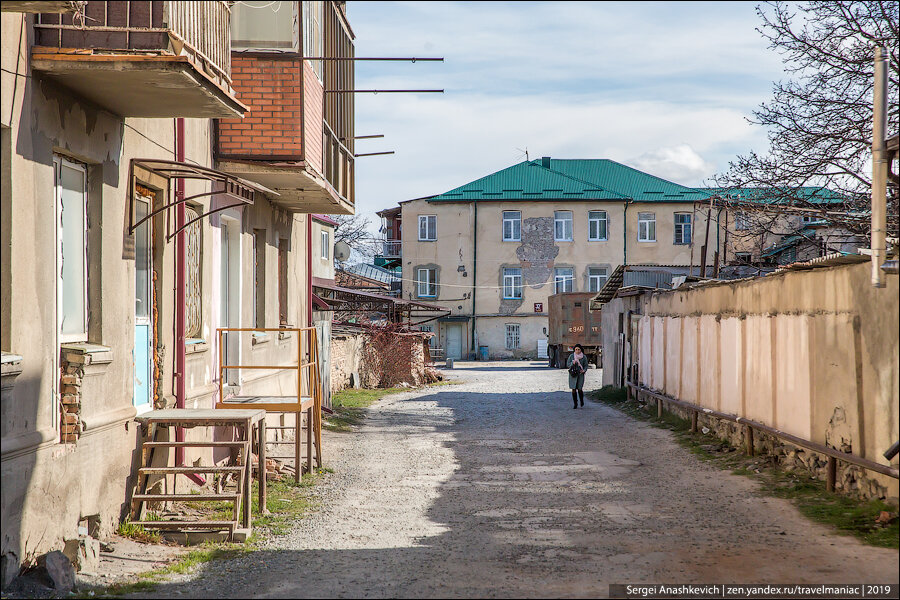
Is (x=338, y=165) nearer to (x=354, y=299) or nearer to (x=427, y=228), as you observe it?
(x=354, y=299)

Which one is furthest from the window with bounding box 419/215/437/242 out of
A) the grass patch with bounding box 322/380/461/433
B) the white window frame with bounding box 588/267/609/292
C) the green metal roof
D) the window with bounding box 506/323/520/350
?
the grass patch with bounding box 322/380/461/433

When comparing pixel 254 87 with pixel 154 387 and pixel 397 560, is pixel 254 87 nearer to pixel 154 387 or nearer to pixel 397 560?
pixel 154 387

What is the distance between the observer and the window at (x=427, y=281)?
2055 inches

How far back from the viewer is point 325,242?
47938 millimetres

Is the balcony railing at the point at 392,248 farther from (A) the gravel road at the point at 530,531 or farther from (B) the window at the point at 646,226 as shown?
(A) the gravel road at the point at 530,531

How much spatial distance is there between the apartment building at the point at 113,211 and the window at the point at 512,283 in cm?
3991

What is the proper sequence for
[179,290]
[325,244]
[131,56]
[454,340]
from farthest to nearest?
[454,340] → [325,244] → [179,290] → [131,56]

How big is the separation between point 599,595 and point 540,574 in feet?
2.36

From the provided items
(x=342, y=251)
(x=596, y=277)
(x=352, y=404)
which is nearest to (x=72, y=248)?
(x=352, y=404)

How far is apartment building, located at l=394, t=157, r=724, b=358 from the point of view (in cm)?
5169

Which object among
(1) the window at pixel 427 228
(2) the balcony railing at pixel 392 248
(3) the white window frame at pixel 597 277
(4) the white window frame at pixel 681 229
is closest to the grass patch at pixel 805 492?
(3) the white window frame at pixel 597 277

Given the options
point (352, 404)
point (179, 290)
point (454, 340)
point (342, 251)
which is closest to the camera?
point (179, 290)

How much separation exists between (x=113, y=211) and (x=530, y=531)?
4.48m

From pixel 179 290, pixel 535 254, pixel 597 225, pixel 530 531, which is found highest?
pixel 597 225
